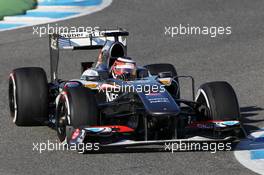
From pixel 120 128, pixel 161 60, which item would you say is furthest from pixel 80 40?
pixel 161 60

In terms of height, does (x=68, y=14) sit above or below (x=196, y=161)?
above

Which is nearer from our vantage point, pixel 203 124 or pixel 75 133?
pixel 75 133

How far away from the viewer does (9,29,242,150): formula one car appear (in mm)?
11516

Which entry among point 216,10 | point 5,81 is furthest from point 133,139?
point 216,10

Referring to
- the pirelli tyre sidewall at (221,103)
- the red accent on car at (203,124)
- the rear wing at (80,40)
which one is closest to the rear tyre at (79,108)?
the red accent on car at (203,124)

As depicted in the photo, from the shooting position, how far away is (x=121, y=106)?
1209 centimetres

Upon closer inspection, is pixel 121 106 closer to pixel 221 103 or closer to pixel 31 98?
pixel 221 103

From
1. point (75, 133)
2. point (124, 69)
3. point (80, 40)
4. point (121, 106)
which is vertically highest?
point (80, 40)

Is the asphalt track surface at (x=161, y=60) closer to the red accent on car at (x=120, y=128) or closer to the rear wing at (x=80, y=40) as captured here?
the red accent on car at (x=120, y=128)

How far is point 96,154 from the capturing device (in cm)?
1145

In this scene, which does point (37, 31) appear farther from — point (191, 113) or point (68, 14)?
point (191, 113)

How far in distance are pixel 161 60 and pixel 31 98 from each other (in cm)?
572

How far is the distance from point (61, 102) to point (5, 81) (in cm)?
Result: 461

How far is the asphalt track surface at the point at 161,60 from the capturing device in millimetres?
10953
